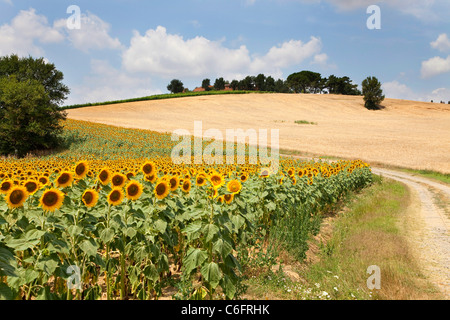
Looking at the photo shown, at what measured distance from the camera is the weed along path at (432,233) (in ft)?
18.4

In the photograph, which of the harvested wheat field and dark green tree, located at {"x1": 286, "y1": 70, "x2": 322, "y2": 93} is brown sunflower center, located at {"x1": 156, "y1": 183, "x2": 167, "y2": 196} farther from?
dark green tree, located at {"x1": 286, "y1": 70, "x2": 322, "y2": 93}

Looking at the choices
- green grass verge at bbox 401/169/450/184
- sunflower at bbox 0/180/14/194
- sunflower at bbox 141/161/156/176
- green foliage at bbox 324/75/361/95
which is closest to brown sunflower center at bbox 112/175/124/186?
sunflower at bbox 141/161/156/176

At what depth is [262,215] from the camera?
23.3 feet

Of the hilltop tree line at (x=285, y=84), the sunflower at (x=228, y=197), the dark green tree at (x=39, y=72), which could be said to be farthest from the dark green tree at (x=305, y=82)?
the sunflower at (x=228, y=197)

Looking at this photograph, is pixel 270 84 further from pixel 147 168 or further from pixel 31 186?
pixel 31 186

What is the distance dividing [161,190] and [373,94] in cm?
8815

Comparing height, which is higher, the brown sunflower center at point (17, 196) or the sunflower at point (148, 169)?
the sunflower at point (148, 169)

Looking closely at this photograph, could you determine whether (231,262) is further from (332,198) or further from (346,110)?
(346,110)

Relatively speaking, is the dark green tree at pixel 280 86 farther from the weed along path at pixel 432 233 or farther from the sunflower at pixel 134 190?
the sunflower at pixel 134 190

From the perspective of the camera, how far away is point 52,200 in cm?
337

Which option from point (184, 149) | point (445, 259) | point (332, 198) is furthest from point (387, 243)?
point (184, 149)

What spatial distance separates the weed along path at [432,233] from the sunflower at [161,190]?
4.59 metres

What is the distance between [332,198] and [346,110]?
238 feet
